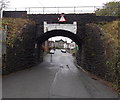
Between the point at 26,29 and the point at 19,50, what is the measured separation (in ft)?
12.3

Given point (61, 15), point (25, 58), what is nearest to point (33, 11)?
point (61, 15)

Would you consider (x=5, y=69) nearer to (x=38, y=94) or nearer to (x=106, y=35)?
(x=38, y=94)

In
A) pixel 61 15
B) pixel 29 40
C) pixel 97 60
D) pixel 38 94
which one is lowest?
pixel 38 94

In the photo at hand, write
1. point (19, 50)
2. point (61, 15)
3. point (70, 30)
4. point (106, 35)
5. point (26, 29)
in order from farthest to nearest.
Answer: point (70, 30)
point (26, 29)
point (61, 15)
point (19, 50)
point (106, 35)

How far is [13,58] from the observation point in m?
15.3

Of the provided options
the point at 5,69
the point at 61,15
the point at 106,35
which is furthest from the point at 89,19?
the point at 5,69

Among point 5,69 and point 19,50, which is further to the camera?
point 19,50

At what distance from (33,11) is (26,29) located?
2568 mm

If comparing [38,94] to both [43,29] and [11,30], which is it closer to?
[11,30]

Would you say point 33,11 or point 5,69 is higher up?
point 33,11

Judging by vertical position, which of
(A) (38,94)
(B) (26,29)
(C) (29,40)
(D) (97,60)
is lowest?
(A) (38,94)

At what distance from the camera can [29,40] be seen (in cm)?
2053

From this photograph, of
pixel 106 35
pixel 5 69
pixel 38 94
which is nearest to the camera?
pixel 38 94

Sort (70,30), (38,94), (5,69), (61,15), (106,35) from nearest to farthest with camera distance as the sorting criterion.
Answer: (38,94) → (5,69) → (106,35) → (61,15) → (70,30)
